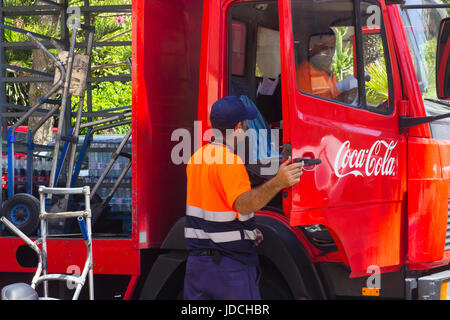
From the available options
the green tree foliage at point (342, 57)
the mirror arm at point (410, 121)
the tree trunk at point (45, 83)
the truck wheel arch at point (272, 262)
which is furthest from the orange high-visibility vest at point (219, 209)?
the tree trunk at point (45, 83)

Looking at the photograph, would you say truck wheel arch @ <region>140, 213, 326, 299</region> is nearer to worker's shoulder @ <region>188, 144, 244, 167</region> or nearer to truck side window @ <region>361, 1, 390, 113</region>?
worker's shoulder @ <region>188, 144, 244, 167</region>

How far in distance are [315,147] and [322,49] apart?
649 mm

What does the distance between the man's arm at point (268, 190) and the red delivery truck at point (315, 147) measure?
0.27 metres

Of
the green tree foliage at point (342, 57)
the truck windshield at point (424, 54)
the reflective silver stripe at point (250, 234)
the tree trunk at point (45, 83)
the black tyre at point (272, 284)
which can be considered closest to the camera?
the reflective silver stripe at point (250, 234)

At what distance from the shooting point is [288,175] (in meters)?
3.02

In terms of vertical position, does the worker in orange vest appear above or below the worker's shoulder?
below

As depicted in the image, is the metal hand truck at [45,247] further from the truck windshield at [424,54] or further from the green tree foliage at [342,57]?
the truck windshield at [424,54]

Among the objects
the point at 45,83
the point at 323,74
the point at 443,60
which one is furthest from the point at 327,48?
the point at 45,83

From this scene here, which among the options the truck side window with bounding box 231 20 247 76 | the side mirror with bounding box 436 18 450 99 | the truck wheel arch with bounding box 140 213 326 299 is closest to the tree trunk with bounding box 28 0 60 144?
the truck side window with bounding box 231 20 247 76

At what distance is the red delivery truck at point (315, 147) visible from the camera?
11.4 feet

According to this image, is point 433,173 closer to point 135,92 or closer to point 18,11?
point 135,92

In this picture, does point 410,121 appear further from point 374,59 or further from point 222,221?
point 222,221

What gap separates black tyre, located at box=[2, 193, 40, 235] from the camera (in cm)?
406
